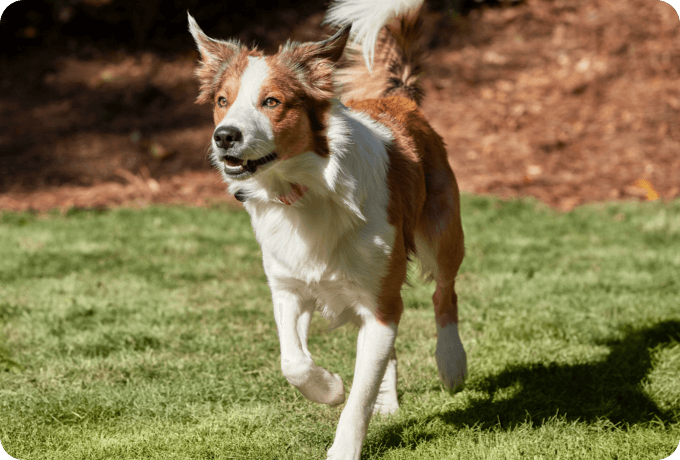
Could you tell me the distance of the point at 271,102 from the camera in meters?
2.85

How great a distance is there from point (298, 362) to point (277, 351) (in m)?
1.45

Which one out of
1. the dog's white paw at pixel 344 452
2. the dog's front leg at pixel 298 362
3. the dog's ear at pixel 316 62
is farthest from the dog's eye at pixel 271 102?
the dog's white paw at pixel 344 452

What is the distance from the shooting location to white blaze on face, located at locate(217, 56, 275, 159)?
2.69 metres

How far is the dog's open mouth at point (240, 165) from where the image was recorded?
276cm

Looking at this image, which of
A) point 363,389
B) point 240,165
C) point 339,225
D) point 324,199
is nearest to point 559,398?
point 363,389

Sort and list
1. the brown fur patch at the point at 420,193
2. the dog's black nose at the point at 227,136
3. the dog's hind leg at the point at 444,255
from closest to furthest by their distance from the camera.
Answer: the dog's black nose at the point at 227,136 → the brown fur patch at the point at 420,193 → the dog's hind leg at the point at 444,255

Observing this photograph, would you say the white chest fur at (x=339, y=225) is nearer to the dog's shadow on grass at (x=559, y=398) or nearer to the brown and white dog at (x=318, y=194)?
the brown and white dog at (x=318, y=194)

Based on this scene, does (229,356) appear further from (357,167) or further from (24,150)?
(24,150)

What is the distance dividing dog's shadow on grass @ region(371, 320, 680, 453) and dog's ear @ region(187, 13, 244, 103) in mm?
1864

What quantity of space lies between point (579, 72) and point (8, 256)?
27.6ft

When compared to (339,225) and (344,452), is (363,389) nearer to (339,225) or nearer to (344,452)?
(344,452)

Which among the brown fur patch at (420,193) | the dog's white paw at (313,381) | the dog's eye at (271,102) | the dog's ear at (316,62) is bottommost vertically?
the dog's white paw at (313,381)

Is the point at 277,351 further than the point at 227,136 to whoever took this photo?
Yes

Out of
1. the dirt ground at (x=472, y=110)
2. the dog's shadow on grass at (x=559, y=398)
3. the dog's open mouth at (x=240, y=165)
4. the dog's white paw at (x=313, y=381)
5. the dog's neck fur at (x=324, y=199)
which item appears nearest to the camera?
the dog's open mouth at (x=240, y=165)
